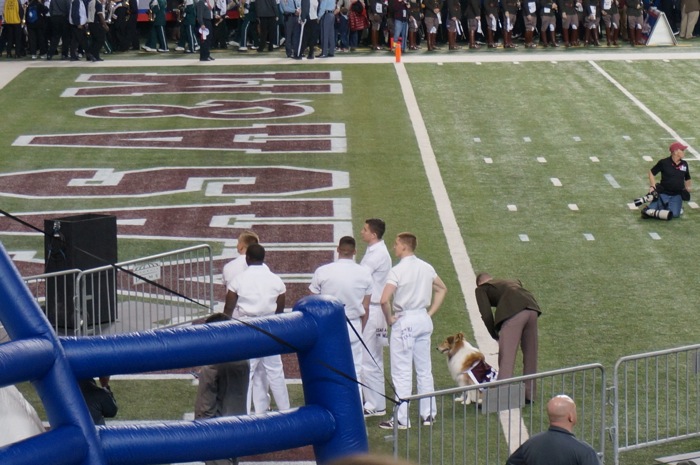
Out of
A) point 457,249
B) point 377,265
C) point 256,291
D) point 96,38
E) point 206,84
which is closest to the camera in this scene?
point 256,291

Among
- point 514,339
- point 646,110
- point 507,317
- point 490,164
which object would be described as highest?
point 507,317

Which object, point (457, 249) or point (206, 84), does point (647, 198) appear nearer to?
point (457, 249)

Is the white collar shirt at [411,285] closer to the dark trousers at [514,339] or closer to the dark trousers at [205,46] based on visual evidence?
the dark trousers at [514,339]

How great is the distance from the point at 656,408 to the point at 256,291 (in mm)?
2955

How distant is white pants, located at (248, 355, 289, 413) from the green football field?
2.44 feet

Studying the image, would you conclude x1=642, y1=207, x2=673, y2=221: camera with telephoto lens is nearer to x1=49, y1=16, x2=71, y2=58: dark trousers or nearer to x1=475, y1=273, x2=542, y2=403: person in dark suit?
x1=475, y1=273, x2=542, y2=403: person in dark suit

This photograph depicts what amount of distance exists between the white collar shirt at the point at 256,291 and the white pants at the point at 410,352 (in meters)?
0.94

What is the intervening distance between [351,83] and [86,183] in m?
9.42

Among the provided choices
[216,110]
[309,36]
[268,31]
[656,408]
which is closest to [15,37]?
[268,31]

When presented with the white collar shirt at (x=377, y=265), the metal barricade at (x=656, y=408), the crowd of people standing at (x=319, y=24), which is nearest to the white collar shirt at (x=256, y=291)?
the white collar shirt at (x=377, y=265)

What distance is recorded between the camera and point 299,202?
18156 millimetres

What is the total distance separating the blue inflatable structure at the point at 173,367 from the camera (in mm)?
3738

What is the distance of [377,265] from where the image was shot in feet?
34.9

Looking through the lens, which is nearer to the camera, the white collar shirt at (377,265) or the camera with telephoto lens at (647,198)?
the white collar shirt at (377,265)
